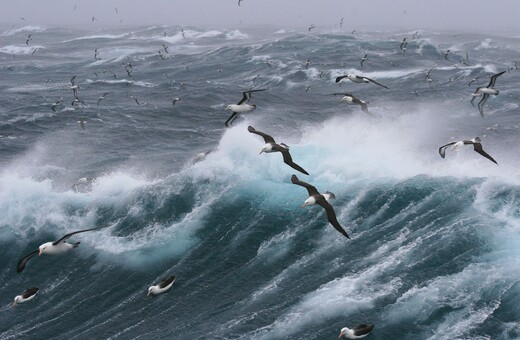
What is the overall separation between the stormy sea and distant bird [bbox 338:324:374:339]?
332 millimetres

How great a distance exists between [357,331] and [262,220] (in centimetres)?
937

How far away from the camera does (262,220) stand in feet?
84.6

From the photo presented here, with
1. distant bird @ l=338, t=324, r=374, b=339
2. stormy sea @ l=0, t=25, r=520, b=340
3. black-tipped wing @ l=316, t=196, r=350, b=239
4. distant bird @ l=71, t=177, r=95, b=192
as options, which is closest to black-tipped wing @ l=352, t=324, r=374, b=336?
distant bird @ l=338, t=324, r=374, b=339

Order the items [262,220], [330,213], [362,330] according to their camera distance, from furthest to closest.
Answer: [262,220]
[330,213]
[362,330]

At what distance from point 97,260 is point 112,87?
37.9 meters

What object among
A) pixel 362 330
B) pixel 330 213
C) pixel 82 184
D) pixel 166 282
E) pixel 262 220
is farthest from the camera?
pixel 82 184

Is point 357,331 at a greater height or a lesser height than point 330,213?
lesser

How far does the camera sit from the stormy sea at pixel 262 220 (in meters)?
19.1

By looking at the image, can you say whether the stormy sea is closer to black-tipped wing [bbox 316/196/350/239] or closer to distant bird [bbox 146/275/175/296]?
distant bird [bbox 146/275/175/296]

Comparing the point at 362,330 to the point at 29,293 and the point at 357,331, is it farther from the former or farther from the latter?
the point at 29,293

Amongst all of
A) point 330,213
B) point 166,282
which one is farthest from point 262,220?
point 330,213

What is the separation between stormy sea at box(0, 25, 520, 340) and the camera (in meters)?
19.1

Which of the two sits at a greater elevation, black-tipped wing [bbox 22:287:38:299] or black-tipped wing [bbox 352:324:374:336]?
black-tipped wing [bbox 352:324:374:336]

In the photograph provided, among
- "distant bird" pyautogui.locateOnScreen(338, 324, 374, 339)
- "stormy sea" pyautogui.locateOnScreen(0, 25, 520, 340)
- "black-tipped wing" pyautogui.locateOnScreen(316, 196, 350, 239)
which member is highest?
"black-tipped wing" pyautogui.locateOnScreen(316, 196, 350, 239)
